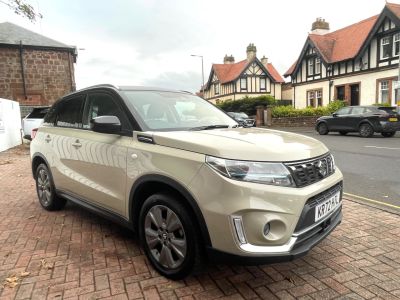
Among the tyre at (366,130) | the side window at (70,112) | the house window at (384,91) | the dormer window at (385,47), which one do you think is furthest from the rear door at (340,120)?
the side window at (70,112)

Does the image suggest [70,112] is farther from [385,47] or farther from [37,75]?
[385,47]

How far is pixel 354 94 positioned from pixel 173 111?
30919mm

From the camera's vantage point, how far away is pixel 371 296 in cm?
288

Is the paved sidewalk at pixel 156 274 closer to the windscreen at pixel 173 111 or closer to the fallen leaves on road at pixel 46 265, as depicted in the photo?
the fallen leaves on road at pixel 46 265

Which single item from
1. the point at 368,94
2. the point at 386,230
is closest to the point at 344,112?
the point at 368,94

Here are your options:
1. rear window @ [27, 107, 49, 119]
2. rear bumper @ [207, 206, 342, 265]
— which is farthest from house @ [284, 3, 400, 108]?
rear bumper @ [207, 206, 342, 265]

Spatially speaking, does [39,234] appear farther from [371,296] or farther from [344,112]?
[344,112]

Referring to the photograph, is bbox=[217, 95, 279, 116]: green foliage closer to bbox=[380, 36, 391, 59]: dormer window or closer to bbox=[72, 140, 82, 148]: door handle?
bbox=[380, 36, 391, 59]: dormer window

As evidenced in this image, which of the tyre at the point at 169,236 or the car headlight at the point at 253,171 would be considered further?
the tyre at the point at 169,236

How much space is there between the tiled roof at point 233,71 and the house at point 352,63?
40.6 feet

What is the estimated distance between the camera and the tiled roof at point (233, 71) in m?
51.1

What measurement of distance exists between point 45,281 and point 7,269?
557mm

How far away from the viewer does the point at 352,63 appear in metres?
30.9

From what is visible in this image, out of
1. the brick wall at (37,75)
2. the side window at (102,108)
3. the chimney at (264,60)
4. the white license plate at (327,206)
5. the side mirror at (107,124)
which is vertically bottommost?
the white license plate at (327,206)
